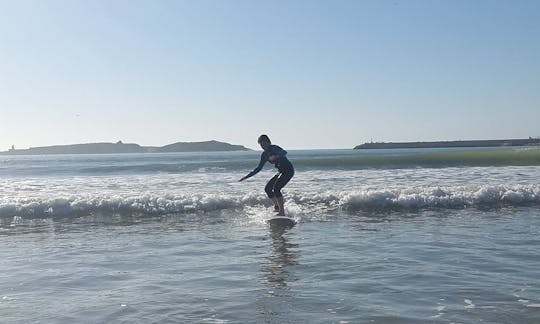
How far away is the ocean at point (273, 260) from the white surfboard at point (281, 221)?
280mm

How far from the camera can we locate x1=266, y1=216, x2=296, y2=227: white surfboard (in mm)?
11948

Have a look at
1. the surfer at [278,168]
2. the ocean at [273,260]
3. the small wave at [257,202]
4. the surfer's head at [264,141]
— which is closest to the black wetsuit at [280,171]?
the surfer at [278,168]

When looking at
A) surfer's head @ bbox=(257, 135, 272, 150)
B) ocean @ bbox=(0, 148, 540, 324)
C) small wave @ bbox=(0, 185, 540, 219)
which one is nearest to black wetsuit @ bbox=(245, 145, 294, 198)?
surfer's head @ bbox=(257, 135, 272, 150)

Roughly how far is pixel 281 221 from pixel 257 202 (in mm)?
4247

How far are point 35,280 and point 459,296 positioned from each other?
5172 mm

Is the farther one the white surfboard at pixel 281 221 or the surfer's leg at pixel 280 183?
the surfer's leg at pixel 280 183

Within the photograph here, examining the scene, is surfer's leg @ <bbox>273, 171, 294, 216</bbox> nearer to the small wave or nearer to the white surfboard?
the white surfboard

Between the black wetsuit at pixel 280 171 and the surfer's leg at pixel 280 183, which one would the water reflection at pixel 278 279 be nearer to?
the surfer's leg at pixel 280 183

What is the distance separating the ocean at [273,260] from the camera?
5.36 metres

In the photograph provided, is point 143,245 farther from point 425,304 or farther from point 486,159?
point 486,159

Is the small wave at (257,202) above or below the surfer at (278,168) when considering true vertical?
below

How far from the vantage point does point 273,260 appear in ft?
25.8

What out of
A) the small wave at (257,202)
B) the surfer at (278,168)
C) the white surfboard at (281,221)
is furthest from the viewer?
the small wave at (257,202)

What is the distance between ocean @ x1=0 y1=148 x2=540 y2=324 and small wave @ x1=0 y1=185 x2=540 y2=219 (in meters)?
0.05
